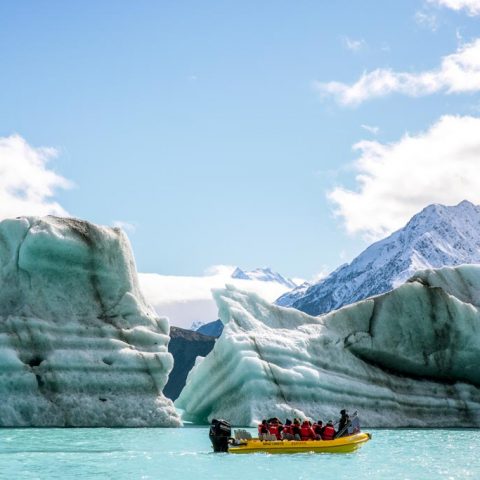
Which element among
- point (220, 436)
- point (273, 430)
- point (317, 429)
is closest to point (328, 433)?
point (317, 429)

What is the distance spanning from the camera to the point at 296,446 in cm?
2603

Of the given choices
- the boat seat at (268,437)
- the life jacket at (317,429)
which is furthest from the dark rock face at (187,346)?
the boat seat at (268,437)

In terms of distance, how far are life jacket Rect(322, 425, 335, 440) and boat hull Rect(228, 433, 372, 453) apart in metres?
0.58

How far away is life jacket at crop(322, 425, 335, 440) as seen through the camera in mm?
26797

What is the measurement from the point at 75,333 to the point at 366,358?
1368 centimetres

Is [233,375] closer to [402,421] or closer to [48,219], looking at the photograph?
[402,421]

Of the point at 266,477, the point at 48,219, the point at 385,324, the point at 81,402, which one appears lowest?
the point at 266,477

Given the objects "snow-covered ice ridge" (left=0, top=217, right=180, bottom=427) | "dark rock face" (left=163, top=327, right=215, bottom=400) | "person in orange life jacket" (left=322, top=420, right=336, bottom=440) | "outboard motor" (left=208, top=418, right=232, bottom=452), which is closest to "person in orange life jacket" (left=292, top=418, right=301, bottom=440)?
"person in orange life jacket" (left=322, top=420, right=336, bottom=440)

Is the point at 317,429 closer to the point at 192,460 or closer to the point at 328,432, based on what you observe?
the point at 328,432

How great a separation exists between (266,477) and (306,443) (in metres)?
5.70

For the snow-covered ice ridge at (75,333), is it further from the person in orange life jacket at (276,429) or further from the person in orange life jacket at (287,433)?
the person in orange life jacket at (287,433)

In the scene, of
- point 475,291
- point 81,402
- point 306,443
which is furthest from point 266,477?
point 475,291

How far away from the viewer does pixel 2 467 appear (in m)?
21.4

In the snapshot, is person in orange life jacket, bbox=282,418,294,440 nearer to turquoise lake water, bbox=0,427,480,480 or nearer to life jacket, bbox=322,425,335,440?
turquoise lake water, bbox=0,427,480,480
